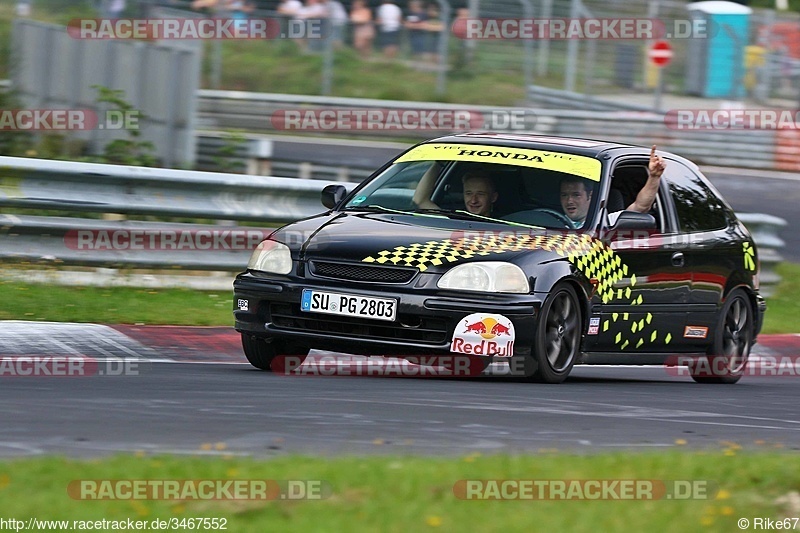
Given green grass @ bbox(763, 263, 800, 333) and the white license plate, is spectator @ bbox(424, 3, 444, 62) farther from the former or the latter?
the white license plate

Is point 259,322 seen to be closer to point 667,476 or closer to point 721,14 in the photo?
point 667,476

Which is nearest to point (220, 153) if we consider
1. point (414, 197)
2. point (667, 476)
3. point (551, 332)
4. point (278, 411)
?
point (414, 197)

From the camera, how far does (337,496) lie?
4.53 metres

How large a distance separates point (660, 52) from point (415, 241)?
59.5ft

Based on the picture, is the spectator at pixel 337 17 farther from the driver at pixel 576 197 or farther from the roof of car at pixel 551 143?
the driver at pixel 576 197

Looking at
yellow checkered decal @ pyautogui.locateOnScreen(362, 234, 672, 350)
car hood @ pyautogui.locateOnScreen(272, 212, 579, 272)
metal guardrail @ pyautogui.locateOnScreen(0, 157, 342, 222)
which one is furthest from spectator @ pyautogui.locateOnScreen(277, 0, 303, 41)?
car hood @ pyautogui.locateOnScreen(272, 212, 579, 272)

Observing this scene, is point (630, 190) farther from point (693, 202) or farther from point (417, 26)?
point (417, 26)

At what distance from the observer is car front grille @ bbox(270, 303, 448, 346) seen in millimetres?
7844

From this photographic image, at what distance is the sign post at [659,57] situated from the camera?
2539cm

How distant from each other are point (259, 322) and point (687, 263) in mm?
2902

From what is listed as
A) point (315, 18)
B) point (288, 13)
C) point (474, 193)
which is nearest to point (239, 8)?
point (288, 13)

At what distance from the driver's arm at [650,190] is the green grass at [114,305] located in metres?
2.97

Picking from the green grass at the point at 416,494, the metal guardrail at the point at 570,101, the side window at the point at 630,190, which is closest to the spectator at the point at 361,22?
the metal guardrail at the point at 570,101

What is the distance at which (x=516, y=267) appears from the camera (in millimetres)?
7898
